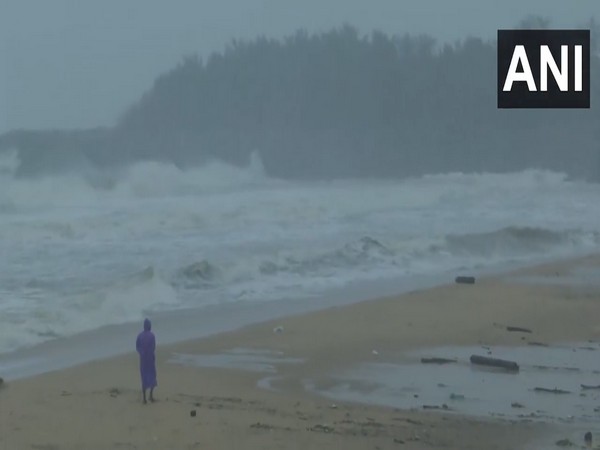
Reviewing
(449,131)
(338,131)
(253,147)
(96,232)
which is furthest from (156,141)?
(96,232)

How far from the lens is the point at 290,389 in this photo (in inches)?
391

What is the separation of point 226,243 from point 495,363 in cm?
1340

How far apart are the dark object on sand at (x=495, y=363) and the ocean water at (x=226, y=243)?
4408 millimetres

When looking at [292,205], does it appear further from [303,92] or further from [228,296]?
[303,92]

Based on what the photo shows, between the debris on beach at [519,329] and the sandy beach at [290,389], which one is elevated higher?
the sandy beach at [290,389]

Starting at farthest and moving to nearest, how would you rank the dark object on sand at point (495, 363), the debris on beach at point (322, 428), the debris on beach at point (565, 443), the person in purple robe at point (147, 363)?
1. the dark object on sand at point (495, 363)
2. the person in purple robe at point (147, 363)
3. the debris on beach at point (322, 428)
4. the debris on beach at point (565, 443)

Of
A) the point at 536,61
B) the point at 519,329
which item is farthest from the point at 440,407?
the point at 519,329

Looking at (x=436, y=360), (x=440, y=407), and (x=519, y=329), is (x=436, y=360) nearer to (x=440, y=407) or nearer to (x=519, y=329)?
(x=440, y=407)

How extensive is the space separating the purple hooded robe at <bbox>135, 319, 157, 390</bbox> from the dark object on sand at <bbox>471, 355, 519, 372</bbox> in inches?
127

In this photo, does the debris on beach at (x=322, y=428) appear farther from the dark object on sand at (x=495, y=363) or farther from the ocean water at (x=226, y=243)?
the ocean water at (x=226, y=243)

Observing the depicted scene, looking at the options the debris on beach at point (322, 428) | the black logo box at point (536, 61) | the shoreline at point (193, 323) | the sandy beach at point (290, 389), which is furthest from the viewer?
the shoreline at point (193, 323)

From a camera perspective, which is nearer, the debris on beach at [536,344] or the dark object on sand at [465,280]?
the debris on beach at [536,344]

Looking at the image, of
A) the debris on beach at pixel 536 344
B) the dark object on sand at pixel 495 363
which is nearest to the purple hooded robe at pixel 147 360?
the dark object on sand at pixel 495 363

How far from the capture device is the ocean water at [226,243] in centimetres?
1559
